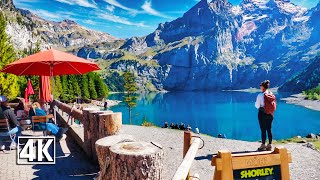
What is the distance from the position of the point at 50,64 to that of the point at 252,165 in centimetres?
999

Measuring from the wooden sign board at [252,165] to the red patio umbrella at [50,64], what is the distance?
25.4ft

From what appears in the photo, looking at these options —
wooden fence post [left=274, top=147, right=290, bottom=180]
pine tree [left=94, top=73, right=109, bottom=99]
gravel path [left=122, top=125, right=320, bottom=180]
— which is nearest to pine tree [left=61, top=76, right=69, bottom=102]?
pine tree [left=94, top=73, right=109, bottom=99]

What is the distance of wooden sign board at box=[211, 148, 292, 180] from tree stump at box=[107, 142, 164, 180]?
0.87 m

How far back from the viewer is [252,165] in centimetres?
452

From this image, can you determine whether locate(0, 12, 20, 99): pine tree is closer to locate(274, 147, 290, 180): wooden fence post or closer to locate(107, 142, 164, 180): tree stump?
locate(107, 142, 164, 180): tree stump

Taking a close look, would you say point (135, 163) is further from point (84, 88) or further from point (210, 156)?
point (84, 88)

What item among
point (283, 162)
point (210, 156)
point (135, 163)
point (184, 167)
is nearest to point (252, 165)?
point (283, 162)

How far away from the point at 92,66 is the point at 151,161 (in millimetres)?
8407

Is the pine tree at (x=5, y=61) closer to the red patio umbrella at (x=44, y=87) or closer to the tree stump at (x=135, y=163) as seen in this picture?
the red patio umbrella at (x=44, y=87)

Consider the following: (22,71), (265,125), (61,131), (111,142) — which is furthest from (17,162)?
(265,125)

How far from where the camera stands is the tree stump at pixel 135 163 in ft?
14.8

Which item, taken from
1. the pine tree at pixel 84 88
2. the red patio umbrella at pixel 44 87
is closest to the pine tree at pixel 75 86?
the pine tree at pixel 84 88

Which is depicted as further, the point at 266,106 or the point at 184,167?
the point at 266,106

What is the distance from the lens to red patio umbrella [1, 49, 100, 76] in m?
10.7
